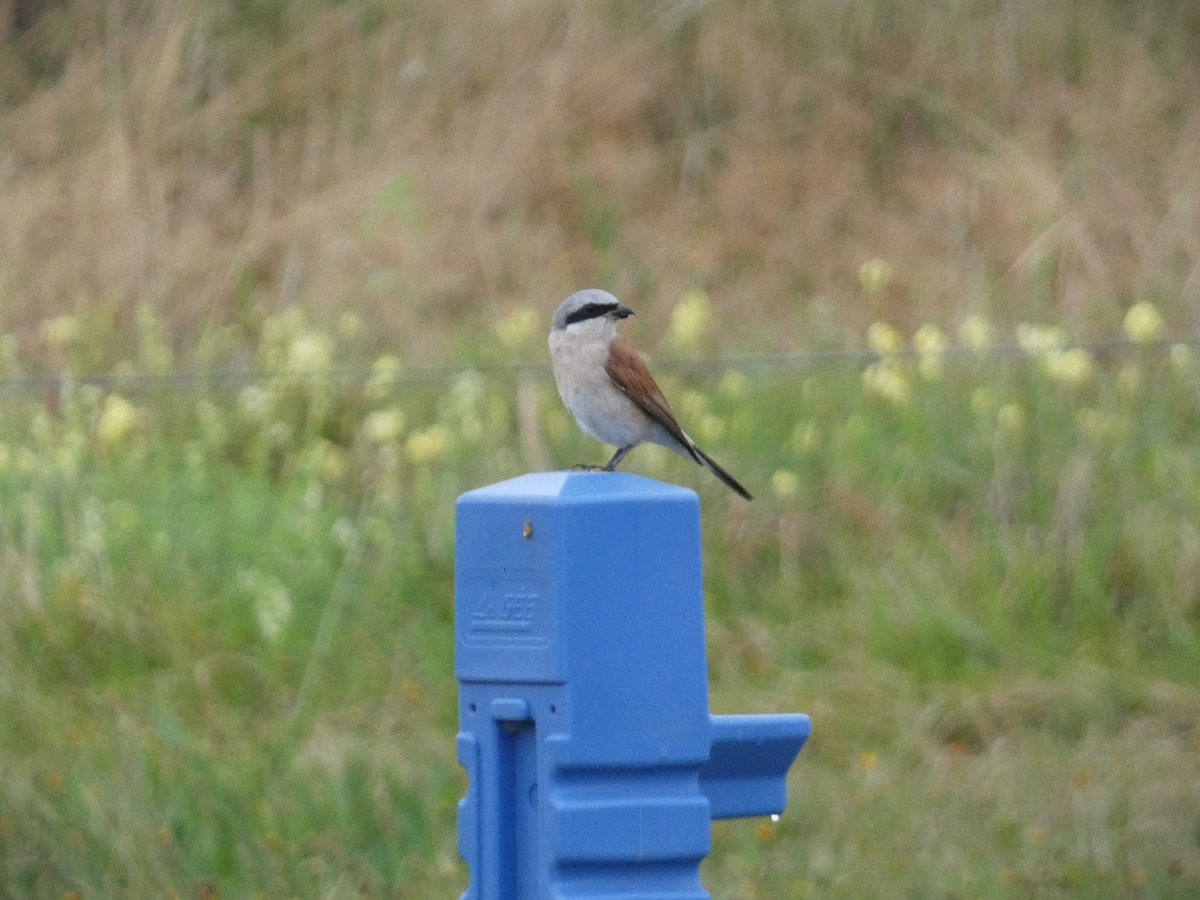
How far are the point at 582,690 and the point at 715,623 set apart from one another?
14.5 ft

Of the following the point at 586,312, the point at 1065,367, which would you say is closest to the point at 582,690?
the point at 586,312

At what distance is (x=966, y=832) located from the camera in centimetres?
500

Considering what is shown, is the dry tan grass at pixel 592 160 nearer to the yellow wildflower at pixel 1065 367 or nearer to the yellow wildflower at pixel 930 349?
the yellow wildflower at pixel 930 349

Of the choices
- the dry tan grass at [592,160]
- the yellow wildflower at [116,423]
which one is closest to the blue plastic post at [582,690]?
the yellow wildflower at [116,423]

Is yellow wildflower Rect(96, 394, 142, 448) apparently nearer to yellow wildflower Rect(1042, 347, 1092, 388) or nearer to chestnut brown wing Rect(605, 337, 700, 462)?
chestnut brown wing Rect(605, 337, 700, 462)

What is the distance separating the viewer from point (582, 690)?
217 cm

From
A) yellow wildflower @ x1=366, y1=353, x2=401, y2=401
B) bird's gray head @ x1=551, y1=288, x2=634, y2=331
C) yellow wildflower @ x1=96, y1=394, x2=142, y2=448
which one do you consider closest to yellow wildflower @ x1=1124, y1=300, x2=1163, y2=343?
yellow wildflower @ x1=366, y1=353, x2=401, y2=401

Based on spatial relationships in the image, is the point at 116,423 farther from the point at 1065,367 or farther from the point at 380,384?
the point at 1065,367

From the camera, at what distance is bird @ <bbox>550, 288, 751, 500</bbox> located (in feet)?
15.6

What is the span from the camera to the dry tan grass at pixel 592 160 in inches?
373

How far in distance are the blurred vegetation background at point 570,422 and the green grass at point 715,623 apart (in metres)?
0.02

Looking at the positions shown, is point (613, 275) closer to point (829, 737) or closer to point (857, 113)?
point (857, 113)

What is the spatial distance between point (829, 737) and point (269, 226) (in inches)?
200

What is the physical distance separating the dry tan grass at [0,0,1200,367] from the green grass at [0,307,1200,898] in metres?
1.40
